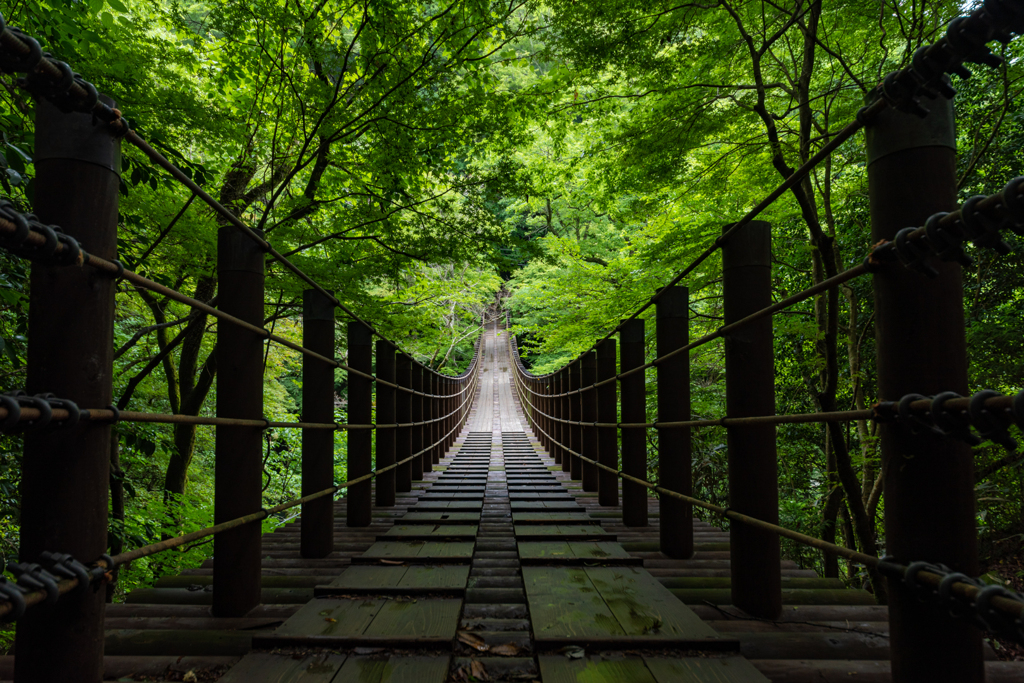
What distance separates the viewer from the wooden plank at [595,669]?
117 cm

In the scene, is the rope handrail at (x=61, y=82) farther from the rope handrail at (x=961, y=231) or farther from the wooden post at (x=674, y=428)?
the wooden post at (x=674, y=428)

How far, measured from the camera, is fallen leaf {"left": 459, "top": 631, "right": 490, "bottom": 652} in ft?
4.45

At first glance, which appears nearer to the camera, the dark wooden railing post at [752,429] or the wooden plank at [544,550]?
the dark wooden railing post at [752,429]

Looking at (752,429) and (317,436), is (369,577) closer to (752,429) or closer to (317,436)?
(317,436)

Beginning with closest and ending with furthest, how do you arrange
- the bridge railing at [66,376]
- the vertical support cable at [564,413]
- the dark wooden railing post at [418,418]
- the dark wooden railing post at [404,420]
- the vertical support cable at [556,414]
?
the bridge railing at [66,376], the dark wooden railing post at [404,420], the dark wooden railing post at [418,418], the vertical support cable at [564,413], the vertical support cable at [556,414]

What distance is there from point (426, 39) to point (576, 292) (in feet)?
12.9

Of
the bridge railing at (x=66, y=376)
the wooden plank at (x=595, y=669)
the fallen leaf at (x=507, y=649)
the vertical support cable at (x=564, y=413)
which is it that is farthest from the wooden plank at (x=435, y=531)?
the vertical support cable at (x=564, y=413)

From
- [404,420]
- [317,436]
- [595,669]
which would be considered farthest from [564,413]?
[595,669]

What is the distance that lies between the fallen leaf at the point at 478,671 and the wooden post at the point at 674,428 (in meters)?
1.10

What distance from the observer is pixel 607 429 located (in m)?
3.55

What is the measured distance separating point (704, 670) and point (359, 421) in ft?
6.40

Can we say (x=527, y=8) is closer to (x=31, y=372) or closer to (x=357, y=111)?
(x=357, y=111)

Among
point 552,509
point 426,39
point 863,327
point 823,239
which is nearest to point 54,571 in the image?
point 552,509

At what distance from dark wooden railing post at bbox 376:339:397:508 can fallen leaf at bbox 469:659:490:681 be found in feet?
6.99
